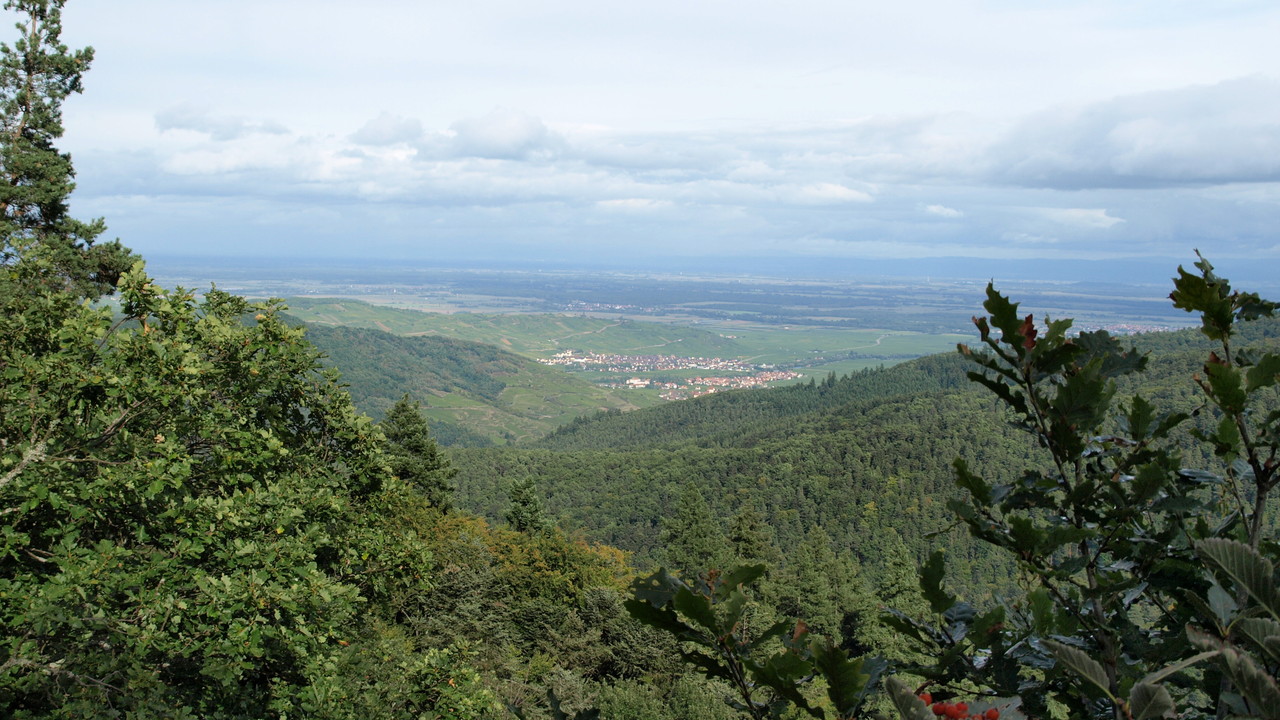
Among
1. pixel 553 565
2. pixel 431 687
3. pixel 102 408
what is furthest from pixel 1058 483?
pixel 553 565

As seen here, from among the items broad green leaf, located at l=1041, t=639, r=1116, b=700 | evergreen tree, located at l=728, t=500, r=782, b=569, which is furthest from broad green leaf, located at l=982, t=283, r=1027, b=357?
evergreen tree, located at l=728, t=500, r=782, b=569

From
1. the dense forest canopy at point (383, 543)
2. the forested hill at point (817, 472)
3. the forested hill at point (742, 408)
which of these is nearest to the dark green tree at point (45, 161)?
the dense forest canopy at point (383, 543)

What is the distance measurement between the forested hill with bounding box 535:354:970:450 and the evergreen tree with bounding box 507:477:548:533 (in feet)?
315

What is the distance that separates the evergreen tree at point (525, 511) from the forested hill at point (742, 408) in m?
96.0

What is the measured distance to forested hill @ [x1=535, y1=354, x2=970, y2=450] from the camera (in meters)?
136

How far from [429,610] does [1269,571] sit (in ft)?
75.7

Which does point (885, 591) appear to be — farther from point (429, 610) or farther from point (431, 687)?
point (431, 687)

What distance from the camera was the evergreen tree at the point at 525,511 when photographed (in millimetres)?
33062

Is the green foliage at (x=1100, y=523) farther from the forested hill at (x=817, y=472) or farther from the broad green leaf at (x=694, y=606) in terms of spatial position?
the forested hill at (x=817, y=472)

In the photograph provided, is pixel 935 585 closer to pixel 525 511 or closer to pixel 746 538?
pixel 525 511

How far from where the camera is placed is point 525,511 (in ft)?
110

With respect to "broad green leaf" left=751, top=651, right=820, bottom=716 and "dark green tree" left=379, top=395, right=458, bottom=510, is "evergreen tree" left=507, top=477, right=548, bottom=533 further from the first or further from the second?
"broad green leaf" left=751, top=651, right=820, bottom=716

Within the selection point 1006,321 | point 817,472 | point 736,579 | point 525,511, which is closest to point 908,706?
point 736,579

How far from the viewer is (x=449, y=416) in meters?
167
